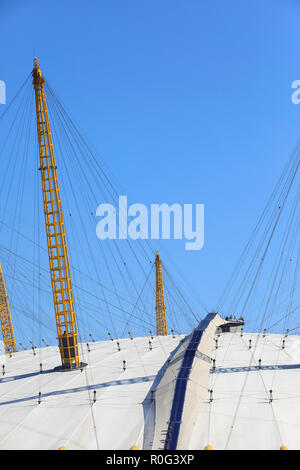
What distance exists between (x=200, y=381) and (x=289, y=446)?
37.2ft

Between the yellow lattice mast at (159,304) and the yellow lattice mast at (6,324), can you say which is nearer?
the yellow lattice mast at (6,324)

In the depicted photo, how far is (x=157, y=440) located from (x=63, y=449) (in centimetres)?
650

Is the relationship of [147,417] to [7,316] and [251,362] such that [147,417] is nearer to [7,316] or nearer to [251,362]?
[251,362]

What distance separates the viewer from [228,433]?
29844 mm

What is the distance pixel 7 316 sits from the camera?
123 meters

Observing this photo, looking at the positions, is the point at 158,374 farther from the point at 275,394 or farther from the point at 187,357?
the point at 275,394

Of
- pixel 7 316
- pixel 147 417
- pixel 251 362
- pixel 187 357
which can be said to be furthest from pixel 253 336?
pixel 7 316

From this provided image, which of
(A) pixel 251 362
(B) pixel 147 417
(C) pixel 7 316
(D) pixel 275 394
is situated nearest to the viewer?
(B) pixel 147 417

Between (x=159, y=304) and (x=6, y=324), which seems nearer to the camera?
(x=6, y=324)

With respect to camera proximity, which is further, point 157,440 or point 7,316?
point 7,316

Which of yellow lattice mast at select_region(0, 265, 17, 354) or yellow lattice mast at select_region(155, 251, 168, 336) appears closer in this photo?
yellow lattice mast at select_region(0, 265, 17, 354)
